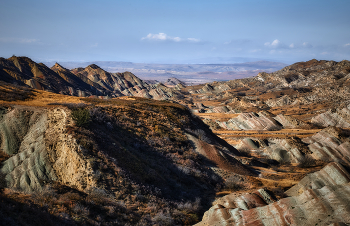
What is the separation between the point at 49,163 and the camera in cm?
1524

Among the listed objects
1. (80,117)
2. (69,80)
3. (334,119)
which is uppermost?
(69,80)

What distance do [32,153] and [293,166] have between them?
1181 inches

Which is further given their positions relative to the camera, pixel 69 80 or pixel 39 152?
pixel 69 80

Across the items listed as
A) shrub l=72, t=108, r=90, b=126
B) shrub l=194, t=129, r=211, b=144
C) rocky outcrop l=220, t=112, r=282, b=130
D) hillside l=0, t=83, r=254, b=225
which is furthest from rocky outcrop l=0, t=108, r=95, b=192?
rocky outcrop l=220, t=112, r=282, b=130

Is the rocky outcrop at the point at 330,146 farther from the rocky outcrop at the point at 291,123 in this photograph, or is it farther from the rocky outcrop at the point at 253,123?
the rocky outcrop at the point at 253,123

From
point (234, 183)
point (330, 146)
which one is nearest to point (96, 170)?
point (234, 183)

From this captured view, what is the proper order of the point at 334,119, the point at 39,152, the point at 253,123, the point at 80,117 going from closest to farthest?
1. the point at 39,152
2. the point at 80,117
3. the point at 334,119
4. the point at 253,123

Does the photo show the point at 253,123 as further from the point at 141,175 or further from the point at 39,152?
the point at 39,152

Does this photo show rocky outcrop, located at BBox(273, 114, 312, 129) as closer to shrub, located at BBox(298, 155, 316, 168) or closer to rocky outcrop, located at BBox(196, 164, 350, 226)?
shrub, located at BBox(298, 155, 316, 168)

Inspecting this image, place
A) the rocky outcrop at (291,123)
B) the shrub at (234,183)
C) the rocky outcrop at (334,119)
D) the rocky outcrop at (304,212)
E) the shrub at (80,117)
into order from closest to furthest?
the rocky outcrop at (304,212)
the shrub at (80,117)
the shrub at (234,183)
the rocky outcrop at (334,119)
the rocky outcrop at (291,123)

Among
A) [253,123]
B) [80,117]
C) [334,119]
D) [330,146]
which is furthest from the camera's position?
[253,123]

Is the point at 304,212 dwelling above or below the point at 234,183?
above

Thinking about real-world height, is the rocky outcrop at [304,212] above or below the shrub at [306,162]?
above

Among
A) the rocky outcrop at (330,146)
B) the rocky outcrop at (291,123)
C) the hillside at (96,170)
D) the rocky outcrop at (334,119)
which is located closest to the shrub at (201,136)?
the hillside at (96,170)
